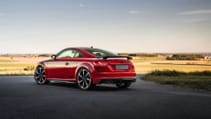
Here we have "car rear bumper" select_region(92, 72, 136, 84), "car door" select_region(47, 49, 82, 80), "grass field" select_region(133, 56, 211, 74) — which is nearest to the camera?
"car rear bumper" select_region(92, 72, 136, 84)

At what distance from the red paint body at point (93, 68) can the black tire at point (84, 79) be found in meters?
0.15

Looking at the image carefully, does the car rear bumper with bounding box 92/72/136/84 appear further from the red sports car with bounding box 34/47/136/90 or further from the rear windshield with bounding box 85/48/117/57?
the rear windshield with bounding box 85/48/117/57

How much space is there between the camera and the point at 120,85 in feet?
54.4

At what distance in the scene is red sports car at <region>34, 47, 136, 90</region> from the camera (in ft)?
48.4

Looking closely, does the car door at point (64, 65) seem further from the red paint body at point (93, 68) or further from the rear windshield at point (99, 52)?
the rear windshield at point (99, 52)

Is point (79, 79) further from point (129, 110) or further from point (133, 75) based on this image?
point (129, 110)

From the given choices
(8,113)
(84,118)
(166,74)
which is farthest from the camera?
(166,74)

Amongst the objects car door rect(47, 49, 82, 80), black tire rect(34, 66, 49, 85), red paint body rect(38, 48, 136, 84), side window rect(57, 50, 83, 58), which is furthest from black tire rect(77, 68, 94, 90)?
black tire rect(34, 66, 49, 85)

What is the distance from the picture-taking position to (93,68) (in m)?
14.7

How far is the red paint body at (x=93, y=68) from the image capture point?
14.7m

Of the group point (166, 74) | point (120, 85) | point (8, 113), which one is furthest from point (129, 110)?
point (166, 74)

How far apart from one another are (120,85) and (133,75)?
1.29 m

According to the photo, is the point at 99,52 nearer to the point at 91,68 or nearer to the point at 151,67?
the point at 91,68

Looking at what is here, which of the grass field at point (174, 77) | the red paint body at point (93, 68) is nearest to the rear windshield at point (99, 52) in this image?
the red paint body at point (93, 68)
